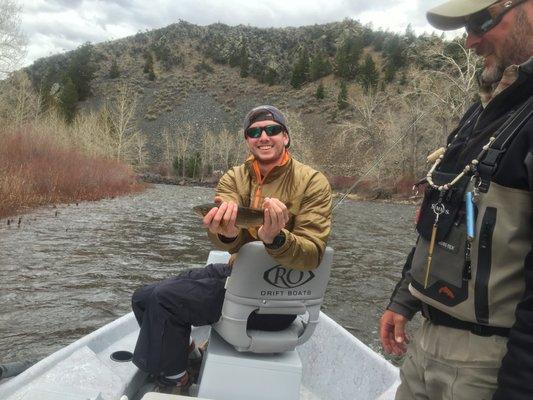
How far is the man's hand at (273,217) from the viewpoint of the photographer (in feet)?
8.23

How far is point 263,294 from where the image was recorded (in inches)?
114

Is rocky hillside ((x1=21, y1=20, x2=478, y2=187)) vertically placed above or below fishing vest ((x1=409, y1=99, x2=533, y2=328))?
above

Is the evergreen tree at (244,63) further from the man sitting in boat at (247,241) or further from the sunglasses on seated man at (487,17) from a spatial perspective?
the sunglasses on seated man at (487,17)

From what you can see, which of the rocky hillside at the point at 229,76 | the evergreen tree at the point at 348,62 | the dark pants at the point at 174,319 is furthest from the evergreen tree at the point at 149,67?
the dark pants at the point at 174,319

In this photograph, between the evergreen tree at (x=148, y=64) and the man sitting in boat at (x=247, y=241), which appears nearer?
the man sitting in boat at (x=247, y=241)

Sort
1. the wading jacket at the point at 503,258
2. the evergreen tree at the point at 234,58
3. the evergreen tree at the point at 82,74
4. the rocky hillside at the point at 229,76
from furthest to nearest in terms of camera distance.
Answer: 1. the evergreen tree at the point at 234,58
2. the evergreen tree at the point at 82,74
3. the rocky hillside at the point at 229,76
4. the wading jacket at the point at 503,258

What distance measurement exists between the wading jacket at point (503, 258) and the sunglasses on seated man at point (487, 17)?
0.22 metres

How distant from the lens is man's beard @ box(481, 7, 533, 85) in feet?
4.96

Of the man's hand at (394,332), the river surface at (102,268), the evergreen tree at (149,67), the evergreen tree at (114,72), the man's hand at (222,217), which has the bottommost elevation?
the river surface at (102,268)

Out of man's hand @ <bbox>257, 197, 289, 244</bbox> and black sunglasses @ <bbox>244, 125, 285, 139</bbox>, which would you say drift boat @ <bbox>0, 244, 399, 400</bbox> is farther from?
black sunglasses @ <bbox>244, 125, 285, 139</bbox>

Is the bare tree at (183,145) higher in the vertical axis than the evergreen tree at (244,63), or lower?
lower

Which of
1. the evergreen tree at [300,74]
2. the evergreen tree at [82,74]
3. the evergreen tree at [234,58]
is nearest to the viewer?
the evergreen tree at [82,74]

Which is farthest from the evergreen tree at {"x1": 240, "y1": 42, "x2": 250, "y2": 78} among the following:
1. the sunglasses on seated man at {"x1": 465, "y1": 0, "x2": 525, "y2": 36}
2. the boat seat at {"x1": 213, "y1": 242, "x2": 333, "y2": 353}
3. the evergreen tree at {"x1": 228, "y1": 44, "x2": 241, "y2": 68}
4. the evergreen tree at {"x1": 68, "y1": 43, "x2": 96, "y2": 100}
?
the sunglasses on seated man at {"x1": 465, "y1": 0, "x2": 525, "y2": 36}

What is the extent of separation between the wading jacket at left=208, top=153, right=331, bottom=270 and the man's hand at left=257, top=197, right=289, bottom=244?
156 millimetres
